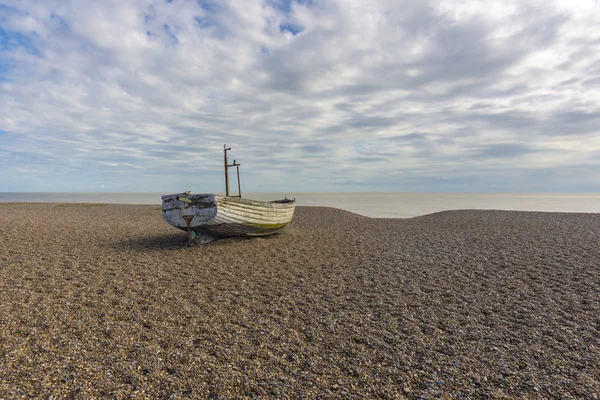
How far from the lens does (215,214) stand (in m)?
10.7

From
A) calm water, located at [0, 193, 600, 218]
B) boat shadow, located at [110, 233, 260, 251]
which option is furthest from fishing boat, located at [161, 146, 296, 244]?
calm water, located at [0, 193, 600, 218]

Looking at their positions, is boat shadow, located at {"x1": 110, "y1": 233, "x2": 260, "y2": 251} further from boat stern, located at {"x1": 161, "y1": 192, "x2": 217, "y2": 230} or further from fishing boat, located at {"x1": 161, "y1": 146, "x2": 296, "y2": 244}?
boat stern, located at {"x1": 161, "y1": 192, "x2": 217, "y2": 230}

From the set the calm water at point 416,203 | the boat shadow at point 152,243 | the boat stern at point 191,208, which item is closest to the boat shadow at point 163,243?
the boat shadow at point 152,243

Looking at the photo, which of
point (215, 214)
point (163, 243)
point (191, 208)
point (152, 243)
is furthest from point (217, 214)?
point (152, 243)

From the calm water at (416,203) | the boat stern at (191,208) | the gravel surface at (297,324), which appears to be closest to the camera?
the gravel surface at (297,324)

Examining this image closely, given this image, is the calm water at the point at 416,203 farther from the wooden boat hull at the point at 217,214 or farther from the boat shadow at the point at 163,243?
the boat shadow at the point at 163,243

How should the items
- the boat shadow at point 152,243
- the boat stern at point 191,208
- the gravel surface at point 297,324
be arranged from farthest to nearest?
1. the boat shadow at point 152,243
2. the boat stern at point 191,208
3. the gravel surface at point 297,324

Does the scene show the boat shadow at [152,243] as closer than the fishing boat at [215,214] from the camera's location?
No

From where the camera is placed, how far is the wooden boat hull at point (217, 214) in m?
10.8

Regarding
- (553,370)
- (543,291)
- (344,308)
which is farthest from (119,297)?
(543,291)

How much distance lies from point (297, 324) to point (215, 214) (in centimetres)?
613

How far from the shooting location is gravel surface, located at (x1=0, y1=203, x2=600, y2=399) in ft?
12.6

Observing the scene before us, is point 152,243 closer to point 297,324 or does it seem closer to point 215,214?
point 215,214

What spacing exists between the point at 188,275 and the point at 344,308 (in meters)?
3.96
